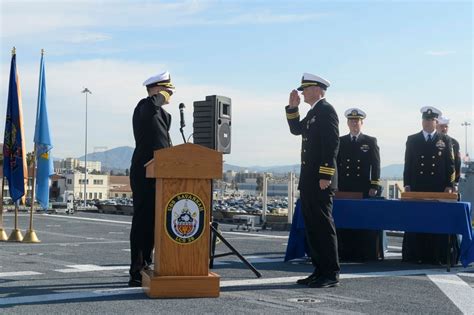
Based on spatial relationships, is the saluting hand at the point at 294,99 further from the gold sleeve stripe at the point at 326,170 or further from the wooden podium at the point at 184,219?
the wooden podium at the point at 184,219

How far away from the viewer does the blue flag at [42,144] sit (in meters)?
15.0

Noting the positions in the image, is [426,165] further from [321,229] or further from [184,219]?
[184,219]

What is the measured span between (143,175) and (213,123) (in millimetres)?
2071

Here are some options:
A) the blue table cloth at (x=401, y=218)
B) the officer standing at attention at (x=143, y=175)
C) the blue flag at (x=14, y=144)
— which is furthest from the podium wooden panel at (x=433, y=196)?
the blue flag at (x=14, y=144)

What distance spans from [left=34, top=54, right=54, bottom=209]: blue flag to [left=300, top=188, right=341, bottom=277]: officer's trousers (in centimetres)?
864

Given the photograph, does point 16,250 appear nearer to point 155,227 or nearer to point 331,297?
point 155,227

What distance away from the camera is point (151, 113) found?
718 centimetres

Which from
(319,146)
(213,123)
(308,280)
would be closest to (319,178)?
(319,146)

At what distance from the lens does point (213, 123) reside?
360 inches

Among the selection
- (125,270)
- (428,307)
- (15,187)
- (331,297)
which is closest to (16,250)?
(15,187)

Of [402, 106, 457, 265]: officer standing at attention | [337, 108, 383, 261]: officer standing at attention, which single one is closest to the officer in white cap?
[402, 106, 457, 265]: officer standing at attention

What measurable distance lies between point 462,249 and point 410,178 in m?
1.53

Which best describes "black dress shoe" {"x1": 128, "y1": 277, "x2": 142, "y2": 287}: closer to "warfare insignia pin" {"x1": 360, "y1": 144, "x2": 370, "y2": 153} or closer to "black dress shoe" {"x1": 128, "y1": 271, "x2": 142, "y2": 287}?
"black dress shoe" {"x1": 128, "y1": 271, "x2": 142, "y2": 287}

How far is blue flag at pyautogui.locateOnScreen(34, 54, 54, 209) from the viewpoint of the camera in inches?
590
